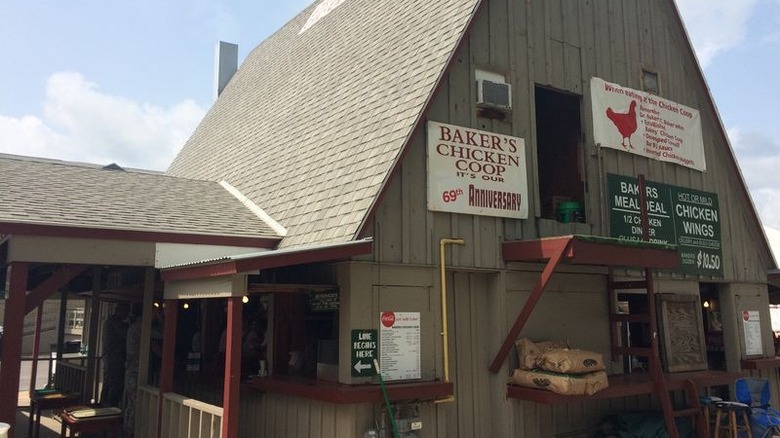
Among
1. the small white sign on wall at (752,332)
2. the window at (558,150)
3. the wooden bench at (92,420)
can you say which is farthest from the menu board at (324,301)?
the small white sign on wall at (752,332)

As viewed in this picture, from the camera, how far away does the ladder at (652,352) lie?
8219 mm

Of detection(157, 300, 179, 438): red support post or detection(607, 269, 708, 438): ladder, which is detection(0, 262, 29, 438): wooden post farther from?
detection(607, 269, 708, 438): ladder

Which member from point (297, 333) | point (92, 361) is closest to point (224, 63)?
point (92, 361)

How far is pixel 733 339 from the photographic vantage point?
36.5 feet

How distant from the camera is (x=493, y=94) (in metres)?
8.44

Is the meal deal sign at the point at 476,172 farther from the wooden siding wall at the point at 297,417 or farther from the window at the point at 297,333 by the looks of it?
the wooden siding wall at the point at 297,417

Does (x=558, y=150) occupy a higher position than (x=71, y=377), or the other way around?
(x=558, y=150)

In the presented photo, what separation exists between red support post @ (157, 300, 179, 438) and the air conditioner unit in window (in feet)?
Answer: 15.9

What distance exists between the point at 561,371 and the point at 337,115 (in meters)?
4.99

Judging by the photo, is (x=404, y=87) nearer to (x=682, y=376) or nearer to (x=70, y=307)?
(x=682, y=376)

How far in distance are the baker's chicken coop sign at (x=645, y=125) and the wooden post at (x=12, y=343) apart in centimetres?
820

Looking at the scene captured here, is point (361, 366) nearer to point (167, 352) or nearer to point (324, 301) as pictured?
point (324, 301)

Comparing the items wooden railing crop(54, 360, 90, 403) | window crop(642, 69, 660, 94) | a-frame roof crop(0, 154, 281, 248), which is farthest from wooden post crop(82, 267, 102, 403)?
window crop(642, 69, 660, 94)

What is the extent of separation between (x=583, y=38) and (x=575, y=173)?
2187 millimetres
